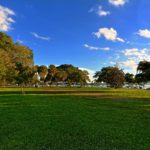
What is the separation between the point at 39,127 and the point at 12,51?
51.7 meters

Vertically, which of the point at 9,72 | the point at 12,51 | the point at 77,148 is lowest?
the point at 77,148

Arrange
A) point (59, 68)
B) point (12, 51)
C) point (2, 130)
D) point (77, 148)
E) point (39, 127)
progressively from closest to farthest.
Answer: point (77, 148)
point (2, 130)
point (39, 127)
point (12, 51)
point (59, 68)

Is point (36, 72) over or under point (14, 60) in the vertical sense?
under

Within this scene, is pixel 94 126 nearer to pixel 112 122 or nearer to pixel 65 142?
pixel 112 122

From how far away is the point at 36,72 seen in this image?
259 ft

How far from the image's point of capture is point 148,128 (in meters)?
13.1

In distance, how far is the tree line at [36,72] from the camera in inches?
2162

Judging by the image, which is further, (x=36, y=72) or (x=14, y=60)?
Result: (x=36, y=72)

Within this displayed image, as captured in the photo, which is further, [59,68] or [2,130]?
[59,68]

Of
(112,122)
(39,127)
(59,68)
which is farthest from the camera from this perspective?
(59,68)

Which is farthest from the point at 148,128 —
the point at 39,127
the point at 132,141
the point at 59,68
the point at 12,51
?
the point at 59,68

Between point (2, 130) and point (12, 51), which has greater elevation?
point (12, 51)

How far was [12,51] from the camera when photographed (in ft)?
206

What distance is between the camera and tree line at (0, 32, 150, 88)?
54.9 metres
